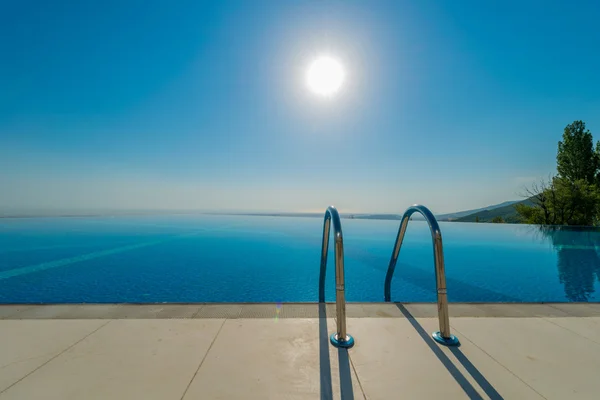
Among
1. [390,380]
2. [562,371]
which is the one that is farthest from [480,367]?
[390,380]

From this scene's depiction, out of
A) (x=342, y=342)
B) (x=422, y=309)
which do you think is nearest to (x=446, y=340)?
(x=422, y=309)

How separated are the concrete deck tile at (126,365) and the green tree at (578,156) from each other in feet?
118

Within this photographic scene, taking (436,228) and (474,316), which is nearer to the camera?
(436,228)

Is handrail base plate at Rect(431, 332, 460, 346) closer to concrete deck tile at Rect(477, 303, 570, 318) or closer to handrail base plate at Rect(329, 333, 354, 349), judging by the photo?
handrail base plate at Rect(329, 333, 354, 349)

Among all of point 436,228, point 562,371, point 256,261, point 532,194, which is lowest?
point 256,261

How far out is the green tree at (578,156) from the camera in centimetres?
2444

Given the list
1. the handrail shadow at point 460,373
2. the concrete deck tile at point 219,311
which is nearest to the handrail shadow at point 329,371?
the handrail shadow at point 460,373

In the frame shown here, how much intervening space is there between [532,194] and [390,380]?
31606mm

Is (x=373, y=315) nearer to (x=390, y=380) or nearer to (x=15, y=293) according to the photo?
(x=390, y=380)

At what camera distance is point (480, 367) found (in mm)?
1973

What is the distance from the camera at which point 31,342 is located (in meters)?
2.29

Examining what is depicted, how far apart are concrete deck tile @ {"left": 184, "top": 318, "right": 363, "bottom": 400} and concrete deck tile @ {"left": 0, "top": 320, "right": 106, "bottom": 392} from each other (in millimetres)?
1402

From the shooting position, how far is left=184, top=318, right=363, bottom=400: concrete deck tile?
169 centimetres

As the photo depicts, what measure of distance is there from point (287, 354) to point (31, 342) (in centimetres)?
246
